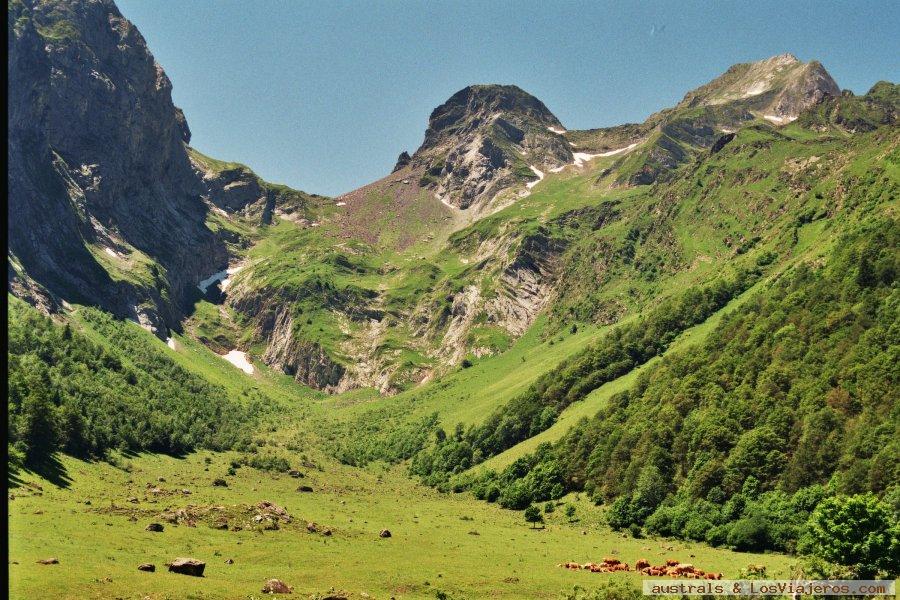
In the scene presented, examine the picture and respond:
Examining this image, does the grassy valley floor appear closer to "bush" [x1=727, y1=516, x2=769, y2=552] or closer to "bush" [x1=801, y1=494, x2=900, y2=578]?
"bush" [x1=727, y1=516, x2=769, y2=552]

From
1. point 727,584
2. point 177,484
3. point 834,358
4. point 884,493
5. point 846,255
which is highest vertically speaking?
point 846,255

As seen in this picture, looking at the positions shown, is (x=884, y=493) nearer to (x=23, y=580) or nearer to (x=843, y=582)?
(x=843, y=582)

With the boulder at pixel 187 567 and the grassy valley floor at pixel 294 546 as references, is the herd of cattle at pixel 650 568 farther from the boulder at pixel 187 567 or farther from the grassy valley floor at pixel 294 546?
the boulder at pixel 187 567

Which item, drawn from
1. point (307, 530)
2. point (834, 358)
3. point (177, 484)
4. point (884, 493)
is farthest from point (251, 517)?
point (834, 358)

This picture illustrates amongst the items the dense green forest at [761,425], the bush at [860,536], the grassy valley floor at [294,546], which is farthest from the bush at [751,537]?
the bush at [860,536]

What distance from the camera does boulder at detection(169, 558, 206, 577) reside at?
243 feet

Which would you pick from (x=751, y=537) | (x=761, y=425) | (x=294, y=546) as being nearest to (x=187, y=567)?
(x=294, y=546)

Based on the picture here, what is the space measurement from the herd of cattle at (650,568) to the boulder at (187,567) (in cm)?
4546

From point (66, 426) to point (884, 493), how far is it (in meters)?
154

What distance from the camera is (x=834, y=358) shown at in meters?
135

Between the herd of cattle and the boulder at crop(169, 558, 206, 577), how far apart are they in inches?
1790

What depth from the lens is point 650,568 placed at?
3388 inches

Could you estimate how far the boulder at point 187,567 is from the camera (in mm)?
73938

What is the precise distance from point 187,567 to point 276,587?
36.2 feet
